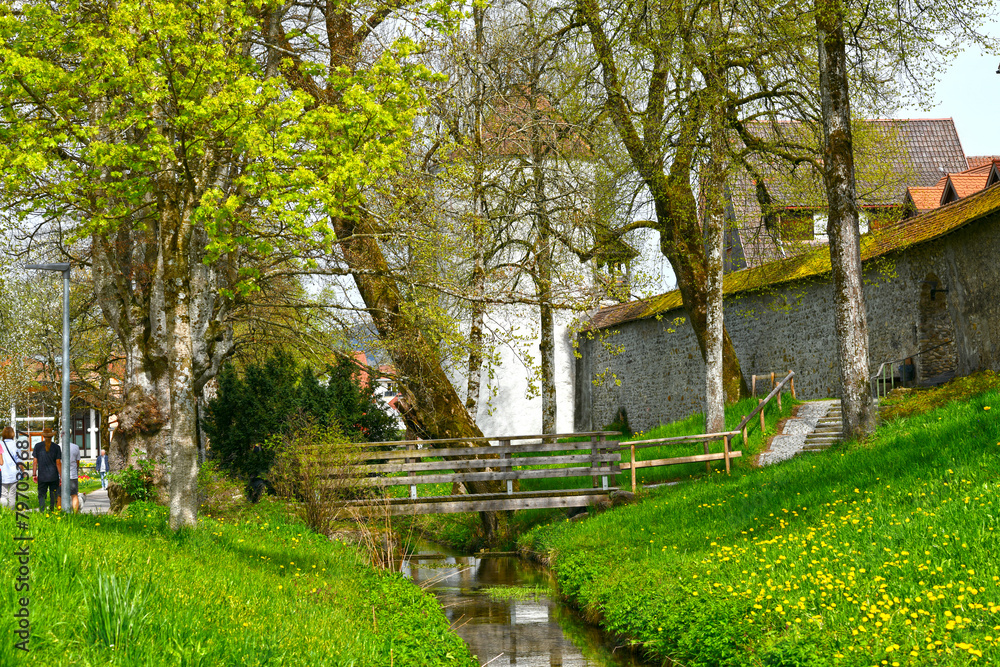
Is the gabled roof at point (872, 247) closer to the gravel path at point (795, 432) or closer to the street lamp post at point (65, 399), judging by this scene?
the gravel path at point (795, 432)

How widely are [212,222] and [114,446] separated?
738cm

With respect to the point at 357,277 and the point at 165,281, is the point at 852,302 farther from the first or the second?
the point at 165,281

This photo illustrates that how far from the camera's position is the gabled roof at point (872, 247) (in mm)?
16625

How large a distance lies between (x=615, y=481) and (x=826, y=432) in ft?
13.8

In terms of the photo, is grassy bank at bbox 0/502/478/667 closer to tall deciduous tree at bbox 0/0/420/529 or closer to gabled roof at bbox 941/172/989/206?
tall deciduous tree at bbox 0/0/420/529

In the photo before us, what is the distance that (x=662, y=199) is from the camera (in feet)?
57.4

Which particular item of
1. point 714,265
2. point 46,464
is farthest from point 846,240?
point 46,464

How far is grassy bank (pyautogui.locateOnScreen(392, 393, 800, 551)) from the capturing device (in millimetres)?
16953

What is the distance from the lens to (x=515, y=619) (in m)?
10.8

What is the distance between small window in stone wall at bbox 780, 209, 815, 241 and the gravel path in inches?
152

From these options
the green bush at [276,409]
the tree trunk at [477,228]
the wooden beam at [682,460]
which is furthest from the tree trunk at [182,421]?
the wooden beam at [682,460]

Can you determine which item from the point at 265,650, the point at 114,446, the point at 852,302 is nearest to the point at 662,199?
the point at 852,302

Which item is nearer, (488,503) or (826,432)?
(488,503)

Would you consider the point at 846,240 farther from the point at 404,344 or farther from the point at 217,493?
the point at 217,493
